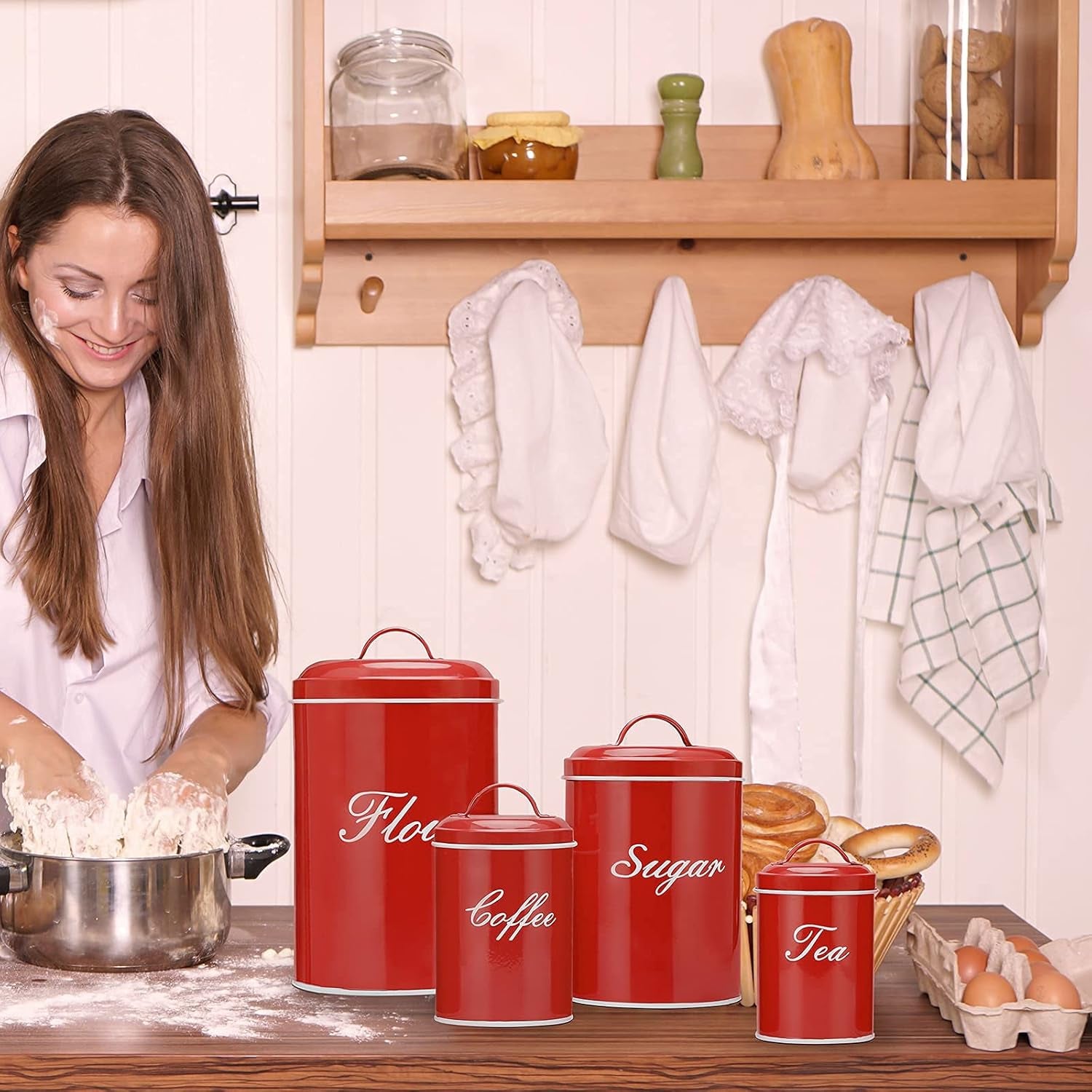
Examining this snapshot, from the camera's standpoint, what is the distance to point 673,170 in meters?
1.84

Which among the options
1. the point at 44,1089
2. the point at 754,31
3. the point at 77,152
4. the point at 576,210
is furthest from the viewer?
the point at 754,31

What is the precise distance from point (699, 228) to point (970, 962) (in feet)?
3.72

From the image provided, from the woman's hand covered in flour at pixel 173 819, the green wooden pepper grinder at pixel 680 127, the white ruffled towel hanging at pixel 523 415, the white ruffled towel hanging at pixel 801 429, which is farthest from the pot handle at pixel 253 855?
the green wooden pepper grinder at pixel 680 127

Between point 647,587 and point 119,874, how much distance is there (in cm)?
113

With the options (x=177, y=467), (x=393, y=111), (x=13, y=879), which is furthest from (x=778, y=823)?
(x=393, y=111)

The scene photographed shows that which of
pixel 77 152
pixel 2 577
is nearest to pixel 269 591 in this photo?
pixel 2 577

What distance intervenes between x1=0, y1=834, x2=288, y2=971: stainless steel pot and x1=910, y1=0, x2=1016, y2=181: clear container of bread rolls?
134 centimetres

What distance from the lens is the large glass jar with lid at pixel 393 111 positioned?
1771 millimetres

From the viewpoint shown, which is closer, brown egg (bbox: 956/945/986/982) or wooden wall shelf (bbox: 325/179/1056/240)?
brown egg (bbox: 956/945/986/982)

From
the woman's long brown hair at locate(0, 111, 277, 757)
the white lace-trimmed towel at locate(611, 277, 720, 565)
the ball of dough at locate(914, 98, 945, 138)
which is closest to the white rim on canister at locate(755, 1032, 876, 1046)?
the woman's long brown hair at locate(0, 111, 277, 757)

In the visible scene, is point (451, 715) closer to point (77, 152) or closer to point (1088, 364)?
point (77, 152)

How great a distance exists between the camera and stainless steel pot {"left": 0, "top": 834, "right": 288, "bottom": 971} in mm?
943

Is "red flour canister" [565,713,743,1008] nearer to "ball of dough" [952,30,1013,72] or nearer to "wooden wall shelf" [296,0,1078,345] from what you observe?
"wooden wall shelf" [296,0,1078,345]

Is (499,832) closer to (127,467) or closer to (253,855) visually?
(253,855)
